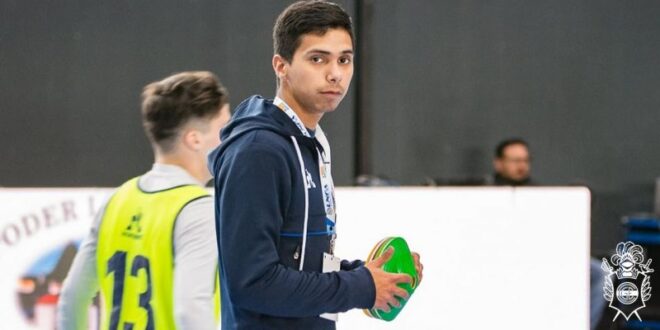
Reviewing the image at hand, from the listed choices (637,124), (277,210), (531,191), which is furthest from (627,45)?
(277,210)

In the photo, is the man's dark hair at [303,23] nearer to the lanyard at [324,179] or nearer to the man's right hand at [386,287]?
the lanyard at [324,179]

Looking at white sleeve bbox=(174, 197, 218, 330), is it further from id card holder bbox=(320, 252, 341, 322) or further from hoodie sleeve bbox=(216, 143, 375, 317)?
hoodie sleeve bbox=(216, 143, 375, 317)

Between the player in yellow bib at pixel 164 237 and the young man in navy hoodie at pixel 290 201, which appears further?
the player in yellow bib at pixel 164 237

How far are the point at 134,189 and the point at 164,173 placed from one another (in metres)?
0.11

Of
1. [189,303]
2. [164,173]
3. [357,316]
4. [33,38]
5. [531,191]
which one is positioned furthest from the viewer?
[33,38]

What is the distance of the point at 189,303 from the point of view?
2844mm

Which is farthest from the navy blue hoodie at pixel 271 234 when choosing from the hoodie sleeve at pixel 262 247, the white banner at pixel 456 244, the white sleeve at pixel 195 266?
the white banner at pixel 456 244

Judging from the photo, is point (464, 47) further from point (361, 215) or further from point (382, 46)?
point (361, 215)

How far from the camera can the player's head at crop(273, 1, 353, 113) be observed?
208cm

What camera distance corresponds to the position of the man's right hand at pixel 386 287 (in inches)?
79.8

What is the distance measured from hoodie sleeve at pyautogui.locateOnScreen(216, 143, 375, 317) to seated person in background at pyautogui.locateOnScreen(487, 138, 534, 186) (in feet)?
14.3

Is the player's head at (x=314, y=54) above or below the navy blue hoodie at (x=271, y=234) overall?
above

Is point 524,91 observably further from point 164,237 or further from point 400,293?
point 400,293

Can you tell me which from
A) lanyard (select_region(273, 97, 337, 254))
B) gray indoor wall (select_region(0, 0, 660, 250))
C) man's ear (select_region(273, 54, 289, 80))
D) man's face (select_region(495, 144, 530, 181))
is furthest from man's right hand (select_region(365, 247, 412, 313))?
gray indoor wall (select_region(0, 0, 660, 250))
